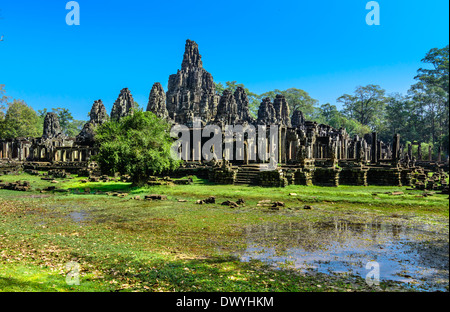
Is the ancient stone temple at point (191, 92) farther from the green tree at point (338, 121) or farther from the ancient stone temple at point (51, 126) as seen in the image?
the green tree at point (338, 121)

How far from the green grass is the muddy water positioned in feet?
2.01

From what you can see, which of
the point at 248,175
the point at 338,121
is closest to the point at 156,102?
the point at 248,175

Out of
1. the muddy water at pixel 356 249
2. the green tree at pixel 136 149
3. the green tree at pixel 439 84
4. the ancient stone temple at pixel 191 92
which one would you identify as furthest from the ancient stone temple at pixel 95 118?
the green tree at pixel 439 84

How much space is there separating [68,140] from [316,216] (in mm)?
51287

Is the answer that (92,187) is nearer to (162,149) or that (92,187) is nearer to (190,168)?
(162,149)

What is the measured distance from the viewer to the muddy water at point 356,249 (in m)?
5.86

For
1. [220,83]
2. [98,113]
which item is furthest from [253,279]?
[220,83]

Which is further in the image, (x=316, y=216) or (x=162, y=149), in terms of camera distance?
(x=162, y=149)

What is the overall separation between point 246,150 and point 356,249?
2212 centimetres

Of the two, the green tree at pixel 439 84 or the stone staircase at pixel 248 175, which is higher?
the green tree at pixel 439 84

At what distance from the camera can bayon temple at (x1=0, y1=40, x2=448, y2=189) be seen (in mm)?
21672

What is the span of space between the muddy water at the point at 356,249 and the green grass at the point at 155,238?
0.61 meters

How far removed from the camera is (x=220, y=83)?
105062 millimetres

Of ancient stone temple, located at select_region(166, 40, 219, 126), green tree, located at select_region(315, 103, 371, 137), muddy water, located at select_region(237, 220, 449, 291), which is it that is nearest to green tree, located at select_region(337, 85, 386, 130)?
green tree, located at select_region(315, 103, 371, 137)
